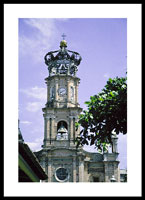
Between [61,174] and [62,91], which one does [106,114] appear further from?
[62,91]

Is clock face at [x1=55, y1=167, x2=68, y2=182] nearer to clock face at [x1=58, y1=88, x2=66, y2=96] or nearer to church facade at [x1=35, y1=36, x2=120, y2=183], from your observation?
church facade at [x1=35, y1=36, x2=120, y2=183]

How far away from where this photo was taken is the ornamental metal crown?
3578cm

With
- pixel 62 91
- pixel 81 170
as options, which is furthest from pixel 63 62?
pixel 81 170

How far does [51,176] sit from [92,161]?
5.04 m

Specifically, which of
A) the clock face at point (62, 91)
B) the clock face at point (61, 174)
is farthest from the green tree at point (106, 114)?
the clock face at point (62, 91)

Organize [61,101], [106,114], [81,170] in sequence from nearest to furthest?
[106,114] < [81,170] < [61,101]

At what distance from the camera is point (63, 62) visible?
118 ft

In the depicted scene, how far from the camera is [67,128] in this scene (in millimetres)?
33156

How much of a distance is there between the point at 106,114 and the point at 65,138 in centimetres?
2337

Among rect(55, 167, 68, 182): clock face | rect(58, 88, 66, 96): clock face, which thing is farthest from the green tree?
rect(58, 88, 66, 96): clock face

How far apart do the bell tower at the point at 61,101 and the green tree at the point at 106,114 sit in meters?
22.1

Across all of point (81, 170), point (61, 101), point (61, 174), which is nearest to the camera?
point (61, 174)

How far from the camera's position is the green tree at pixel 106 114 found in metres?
9.27
